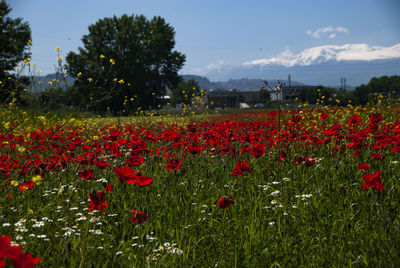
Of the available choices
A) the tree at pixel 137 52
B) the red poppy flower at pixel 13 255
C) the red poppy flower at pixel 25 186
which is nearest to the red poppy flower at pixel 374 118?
the red poppy flower at pixel 25 186

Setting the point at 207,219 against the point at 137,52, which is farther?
the point at 137,52

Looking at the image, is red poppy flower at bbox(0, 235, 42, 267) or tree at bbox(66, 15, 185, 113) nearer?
red poppy flower at bbox(0, 235, 42, 267)

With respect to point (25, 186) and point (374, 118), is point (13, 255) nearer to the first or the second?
point (25, 186)

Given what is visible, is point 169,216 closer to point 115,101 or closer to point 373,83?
point 115,101

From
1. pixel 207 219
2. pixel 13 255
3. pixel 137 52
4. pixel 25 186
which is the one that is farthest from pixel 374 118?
pixel 137 52

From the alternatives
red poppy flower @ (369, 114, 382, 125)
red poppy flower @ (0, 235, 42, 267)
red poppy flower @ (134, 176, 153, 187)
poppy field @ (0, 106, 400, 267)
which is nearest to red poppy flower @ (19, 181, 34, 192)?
poppy field @ (0, 106, 400, 267)

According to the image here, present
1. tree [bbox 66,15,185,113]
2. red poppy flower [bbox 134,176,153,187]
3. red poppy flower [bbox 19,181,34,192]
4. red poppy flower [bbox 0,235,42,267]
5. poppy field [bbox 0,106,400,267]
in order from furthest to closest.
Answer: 1. tree [bbox 66,15,185,113]
2. red poppy flower [bbox 19,181,34,192]
3. poppy field [bbox 0,106,400,267]
4. red poppy flower [bbox 134,176,153,187]
5. red poppy flower [bbox 0,235,42,267]

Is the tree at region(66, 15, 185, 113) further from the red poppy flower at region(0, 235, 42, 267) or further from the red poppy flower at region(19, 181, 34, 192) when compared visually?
the red poppy flower at region(0, 235, 42, 267)

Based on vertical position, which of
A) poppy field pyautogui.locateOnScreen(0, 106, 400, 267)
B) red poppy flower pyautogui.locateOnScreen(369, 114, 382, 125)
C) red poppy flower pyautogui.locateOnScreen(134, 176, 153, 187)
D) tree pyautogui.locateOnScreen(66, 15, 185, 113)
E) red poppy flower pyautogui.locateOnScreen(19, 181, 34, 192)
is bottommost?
poppy field pyautogui.locateOnScreen(0, 106, 400, 267)

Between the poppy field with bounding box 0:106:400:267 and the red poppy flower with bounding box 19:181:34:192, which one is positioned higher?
the red poppy flower with bounding box 19:181:34:192

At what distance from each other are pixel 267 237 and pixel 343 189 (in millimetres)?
1212

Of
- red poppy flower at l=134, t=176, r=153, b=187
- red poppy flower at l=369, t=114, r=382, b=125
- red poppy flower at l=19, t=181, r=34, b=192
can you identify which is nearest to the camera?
red poppy flower at l=134, t=176, r=153, b=187

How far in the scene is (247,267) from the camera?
6.49 ft

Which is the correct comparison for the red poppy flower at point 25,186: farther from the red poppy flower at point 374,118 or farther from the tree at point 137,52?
the tree at point 137,52
